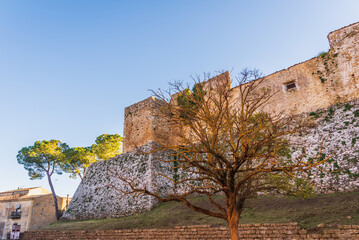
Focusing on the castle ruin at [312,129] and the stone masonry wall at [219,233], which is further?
the castle ruin at [312,129]

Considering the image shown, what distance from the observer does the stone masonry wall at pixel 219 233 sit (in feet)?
24.8

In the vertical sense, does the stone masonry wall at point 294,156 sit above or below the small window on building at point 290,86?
below

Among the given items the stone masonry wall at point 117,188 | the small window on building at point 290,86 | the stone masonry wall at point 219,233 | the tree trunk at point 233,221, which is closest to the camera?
the tree trunk at point 233,221

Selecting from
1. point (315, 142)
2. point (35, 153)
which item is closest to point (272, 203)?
point (315, 142)

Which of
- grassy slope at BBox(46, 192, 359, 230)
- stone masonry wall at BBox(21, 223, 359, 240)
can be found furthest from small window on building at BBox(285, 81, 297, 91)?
stone masonry wall at BBox(21, 223, 359, 240)

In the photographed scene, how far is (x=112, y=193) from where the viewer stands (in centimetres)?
1922

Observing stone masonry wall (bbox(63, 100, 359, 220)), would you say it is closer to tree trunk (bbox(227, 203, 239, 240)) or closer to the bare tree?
the bare tree

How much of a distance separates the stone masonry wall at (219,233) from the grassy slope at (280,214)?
0.55 m

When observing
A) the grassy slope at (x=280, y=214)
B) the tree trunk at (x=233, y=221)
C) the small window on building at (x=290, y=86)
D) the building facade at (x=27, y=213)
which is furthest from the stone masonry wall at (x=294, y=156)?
the building facade at (x=27, y=213)

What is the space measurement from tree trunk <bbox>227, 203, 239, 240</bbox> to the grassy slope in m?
2.87

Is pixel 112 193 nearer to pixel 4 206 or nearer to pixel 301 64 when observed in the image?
pixel 301 64

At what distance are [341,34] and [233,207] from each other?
15.0 meters

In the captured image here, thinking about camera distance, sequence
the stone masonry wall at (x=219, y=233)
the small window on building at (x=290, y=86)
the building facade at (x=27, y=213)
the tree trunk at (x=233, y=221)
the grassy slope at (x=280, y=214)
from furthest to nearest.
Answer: the building facade at (x=27, y=213) < the small window on building at (x=290, y=86) < the grassy slope at (x=280, y=214) < the stone masonry wall at (x=219, y=233) < the tree trunk at (x=233, y=221)

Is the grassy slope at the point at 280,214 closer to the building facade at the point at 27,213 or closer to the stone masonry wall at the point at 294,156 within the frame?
the stone masonry wall at the point at 294,156
